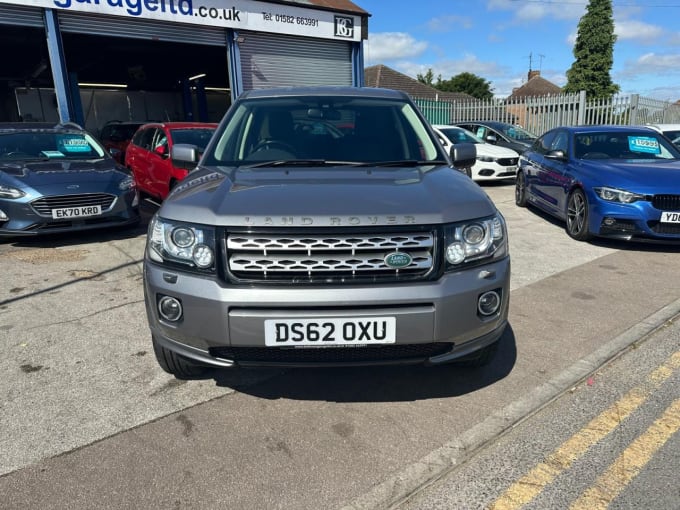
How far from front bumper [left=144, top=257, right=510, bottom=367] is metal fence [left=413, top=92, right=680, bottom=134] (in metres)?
16.4

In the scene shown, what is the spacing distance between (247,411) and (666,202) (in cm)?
529

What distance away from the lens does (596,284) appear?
15.8ft

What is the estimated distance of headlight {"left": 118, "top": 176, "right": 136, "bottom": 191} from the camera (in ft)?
21.7

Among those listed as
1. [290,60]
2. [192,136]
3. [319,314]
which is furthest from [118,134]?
[319,314]

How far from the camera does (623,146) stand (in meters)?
6.91

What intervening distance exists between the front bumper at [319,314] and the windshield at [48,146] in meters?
5.74

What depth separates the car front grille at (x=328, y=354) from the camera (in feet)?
7.49

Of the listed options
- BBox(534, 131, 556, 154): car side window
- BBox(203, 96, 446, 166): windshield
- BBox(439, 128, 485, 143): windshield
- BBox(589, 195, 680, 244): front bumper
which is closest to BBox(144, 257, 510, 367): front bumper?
BBox(203, 96, 446, 166): windshield

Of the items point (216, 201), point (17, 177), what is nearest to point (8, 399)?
point (216, 201)

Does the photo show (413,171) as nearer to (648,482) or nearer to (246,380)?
(246,380)

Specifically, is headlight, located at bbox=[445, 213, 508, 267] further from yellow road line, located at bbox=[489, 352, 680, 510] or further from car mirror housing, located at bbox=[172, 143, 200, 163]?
car mirror housing, located at bbox=[172, 143, 200, 163]

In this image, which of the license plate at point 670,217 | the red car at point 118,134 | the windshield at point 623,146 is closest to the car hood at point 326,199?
the license plate at point 670,217

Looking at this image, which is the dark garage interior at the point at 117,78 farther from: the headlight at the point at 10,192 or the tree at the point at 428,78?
the tree at the point at 428,78

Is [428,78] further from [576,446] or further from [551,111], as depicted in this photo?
[576,446]
